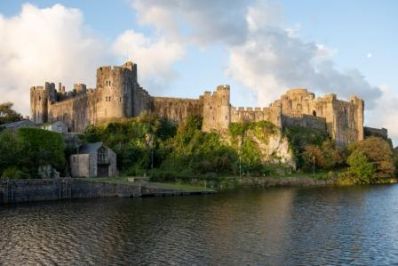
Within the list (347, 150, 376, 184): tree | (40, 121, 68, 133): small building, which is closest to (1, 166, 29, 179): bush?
(40, 121, 68, 133): small building

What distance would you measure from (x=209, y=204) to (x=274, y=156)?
3140 cm

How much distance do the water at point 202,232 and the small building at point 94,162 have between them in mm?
12079

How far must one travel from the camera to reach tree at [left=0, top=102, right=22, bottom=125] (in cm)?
8194

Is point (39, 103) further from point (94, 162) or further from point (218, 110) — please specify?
point (218, 110)

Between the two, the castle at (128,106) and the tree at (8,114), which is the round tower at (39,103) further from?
the tree at (8,114)

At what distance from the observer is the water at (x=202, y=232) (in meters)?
25.3

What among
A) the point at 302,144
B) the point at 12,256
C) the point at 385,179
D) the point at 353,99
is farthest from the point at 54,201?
the point at 353,99

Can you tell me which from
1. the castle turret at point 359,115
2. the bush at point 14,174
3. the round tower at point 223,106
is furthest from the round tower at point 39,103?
the castle turret at point 359,115

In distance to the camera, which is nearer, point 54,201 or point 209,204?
point 209,204

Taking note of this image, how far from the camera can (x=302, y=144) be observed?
80688 millimetres

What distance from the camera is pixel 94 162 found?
6106 centimetres

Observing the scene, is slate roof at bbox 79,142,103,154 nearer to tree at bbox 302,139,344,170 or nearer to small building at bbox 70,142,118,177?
small building at bbox 70,142,118,177

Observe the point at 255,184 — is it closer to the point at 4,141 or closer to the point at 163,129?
the point at 163,129

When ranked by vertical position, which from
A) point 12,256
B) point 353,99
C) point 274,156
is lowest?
point 12,256
